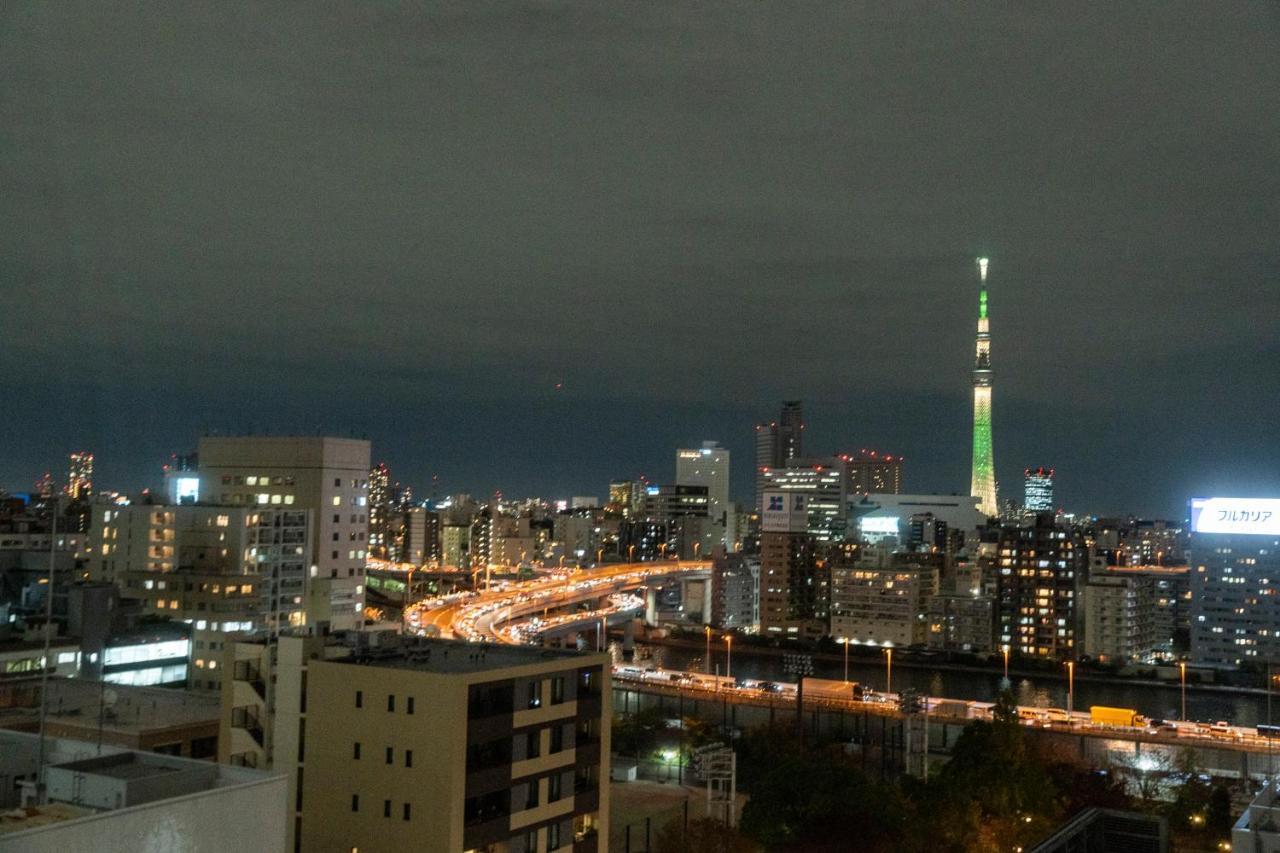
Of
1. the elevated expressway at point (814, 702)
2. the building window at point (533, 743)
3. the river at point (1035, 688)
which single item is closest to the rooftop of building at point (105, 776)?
the building window at point (533, 743)

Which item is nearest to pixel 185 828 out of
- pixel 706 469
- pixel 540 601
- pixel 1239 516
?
pixel 540 601

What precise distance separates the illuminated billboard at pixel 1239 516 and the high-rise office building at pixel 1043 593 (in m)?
2.03

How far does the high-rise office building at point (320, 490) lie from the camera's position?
12828mm

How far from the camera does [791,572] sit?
73.7ft

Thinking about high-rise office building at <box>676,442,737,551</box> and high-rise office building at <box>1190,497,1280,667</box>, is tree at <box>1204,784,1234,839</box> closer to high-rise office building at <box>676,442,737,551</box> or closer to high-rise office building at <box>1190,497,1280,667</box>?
high-rise office building at <box>1190,497,1280,667</box>

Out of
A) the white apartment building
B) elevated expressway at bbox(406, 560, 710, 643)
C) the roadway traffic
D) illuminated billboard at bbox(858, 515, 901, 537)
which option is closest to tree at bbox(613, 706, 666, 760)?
the roadway traffic

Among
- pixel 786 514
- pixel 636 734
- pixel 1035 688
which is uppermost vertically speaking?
pixel 786 514

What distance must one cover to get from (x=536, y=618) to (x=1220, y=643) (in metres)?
10.9

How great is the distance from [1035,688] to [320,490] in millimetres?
10712

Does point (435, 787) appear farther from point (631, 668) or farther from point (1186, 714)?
point (1186, 714)

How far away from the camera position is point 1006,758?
7250 millimetres

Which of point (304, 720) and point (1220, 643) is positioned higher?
point (304, 720)

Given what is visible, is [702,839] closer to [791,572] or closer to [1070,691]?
[1070,691]

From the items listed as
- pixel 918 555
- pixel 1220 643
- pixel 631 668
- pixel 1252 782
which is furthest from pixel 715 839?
pixel 918 555
